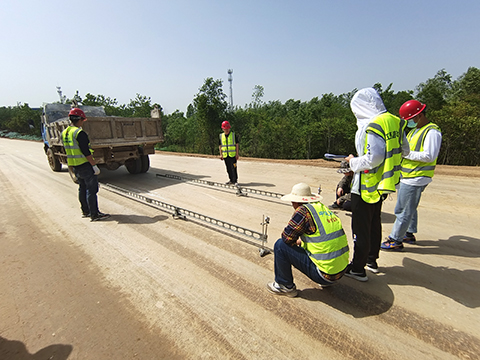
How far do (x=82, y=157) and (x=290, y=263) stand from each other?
4510mm

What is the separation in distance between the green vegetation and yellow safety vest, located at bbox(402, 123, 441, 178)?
52.8 feet

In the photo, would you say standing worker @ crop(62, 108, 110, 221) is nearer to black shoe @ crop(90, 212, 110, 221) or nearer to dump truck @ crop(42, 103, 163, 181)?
black shoe @ crop(90, 212, 110, 221)

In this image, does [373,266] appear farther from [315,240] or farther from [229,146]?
[229,146]

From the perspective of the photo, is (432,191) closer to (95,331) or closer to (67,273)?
(95,331)

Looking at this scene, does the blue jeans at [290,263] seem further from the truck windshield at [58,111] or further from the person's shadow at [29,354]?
the truck windshield at [58,111]

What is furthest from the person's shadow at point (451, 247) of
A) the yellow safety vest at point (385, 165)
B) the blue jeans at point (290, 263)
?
the blue jeans at point (290, 263)

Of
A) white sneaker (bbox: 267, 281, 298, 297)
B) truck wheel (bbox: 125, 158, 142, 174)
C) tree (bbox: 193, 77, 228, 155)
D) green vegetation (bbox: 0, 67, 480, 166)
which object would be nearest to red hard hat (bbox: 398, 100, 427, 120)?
white sneaker (bbox: 267, 281, 298, 297)

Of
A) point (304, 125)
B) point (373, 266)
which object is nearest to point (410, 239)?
point (373, 266)

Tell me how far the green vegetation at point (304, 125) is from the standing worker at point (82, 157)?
39.2 ft

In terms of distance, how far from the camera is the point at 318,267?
219 centimetres

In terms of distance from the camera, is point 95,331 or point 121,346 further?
point 95,331

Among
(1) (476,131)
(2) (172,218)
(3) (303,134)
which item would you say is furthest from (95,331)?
(3) (303,134)

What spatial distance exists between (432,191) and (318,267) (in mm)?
5576

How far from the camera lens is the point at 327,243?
6.87 ft
